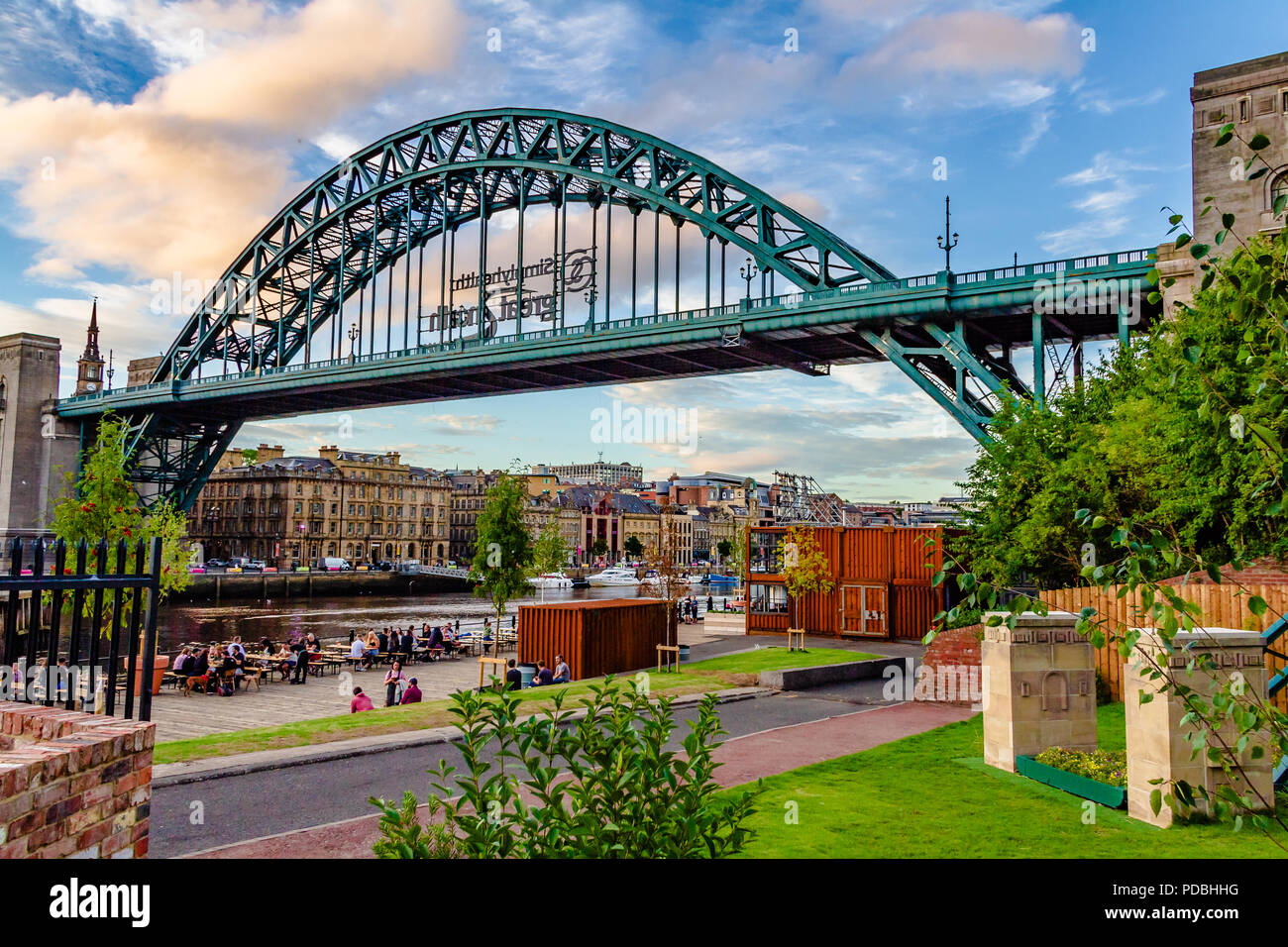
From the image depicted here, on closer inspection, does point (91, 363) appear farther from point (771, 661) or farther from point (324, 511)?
point (771, 661)

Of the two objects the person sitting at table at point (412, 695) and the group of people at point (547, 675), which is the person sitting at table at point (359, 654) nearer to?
the group of people at point (547, 675)

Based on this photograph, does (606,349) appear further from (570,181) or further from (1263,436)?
(1263,436)

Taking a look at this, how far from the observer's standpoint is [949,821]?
9.66 metres

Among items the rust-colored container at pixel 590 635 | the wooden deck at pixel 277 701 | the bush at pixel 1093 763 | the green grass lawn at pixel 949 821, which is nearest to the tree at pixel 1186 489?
the green grass lawn at pixel 949 821

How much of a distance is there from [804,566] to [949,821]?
26.9 metres

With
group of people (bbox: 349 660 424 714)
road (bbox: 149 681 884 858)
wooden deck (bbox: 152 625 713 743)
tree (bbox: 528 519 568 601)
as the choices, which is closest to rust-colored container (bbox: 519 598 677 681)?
wooden deck (bbox: 152 625 713 743)

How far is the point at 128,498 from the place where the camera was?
34656mm

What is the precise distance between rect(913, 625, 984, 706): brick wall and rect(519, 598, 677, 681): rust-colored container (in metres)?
9.37

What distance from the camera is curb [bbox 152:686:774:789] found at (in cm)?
1260

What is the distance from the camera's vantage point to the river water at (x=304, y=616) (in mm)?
57438

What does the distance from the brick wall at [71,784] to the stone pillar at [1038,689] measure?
10190 mm

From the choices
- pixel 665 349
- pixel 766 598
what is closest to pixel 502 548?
pixel 766 598
